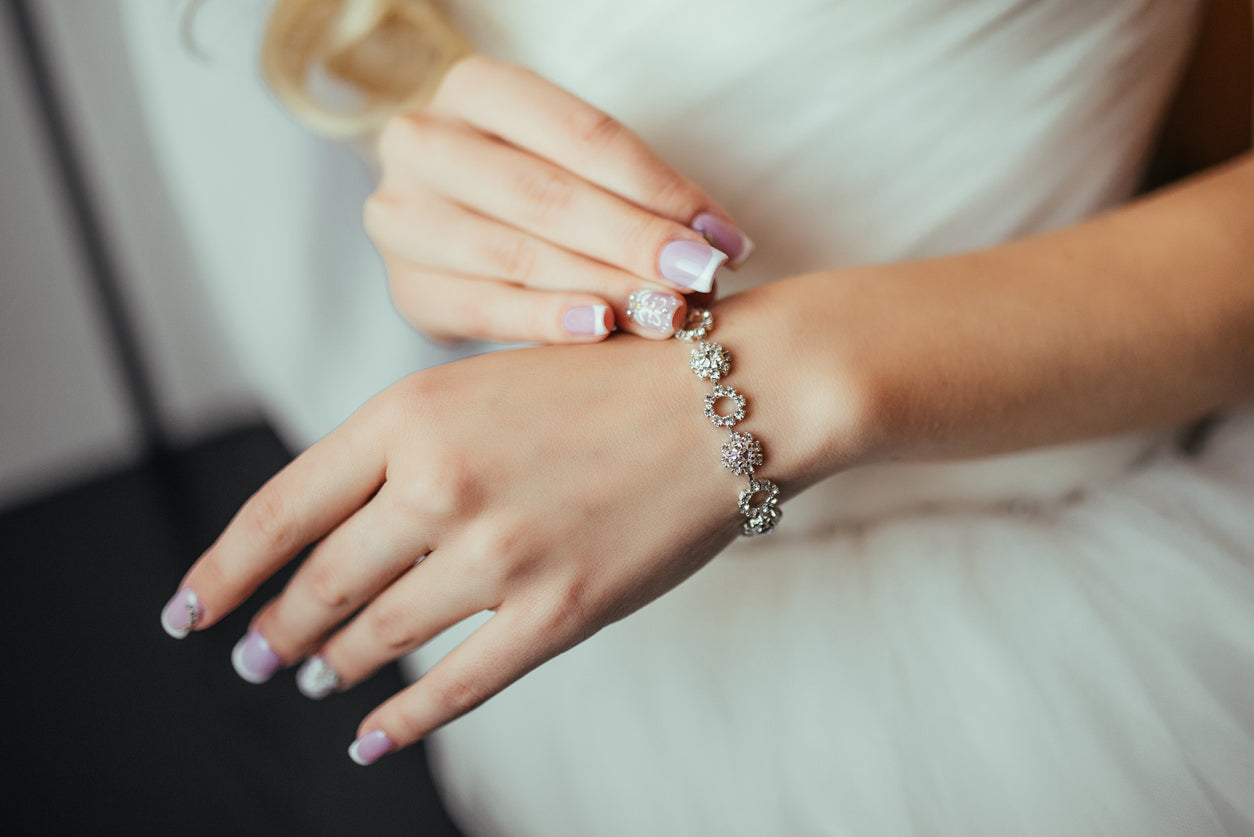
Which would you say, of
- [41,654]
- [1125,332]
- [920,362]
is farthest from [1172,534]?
[41,654]

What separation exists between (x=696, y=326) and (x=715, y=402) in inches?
2.7

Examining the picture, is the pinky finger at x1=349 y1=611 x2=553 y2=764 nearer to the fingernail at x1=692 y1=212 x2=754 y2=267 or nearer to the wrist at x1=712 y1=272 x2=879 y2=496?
the wrist at x1=712 y1=272 x2=879 y2=496

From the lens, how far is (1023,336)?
0.72 metres

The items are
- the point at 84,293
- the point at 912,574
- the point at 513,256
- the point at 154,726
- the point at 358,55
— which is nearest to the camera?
the point at 513,256

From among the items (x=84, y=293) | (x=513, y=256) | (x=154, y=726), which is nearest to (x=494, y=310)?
(x=513, y=256)

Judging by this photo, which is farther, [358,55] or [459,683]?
[358,55]

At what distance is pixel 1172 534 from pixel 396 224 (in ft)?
2.77

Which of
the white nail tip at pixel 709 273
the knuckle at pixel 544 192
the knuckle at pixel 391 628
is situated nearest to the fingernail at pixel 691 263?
the white nail tip at pixel 709 273

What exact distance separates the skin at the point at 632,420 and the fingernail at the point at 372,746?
0.04ft

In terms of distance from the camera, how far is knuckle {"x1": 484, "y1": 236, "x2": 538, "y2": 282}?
27.4 inches

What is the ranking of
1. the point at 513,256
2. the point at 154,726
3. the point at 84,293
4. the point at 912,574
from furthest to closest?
the point at 84,293, the point at 154,726, the point at 912,574, the point at 513,256

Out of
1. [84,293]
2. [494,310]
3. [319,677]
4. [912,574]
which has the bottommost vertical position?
[912,574]

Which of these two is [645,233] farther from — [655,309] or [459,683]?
[459,683]

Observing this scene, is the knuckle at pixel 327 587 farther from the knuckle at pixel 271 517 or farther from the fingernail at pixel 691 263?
the fingernail at pixel 691 263
